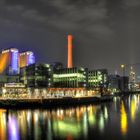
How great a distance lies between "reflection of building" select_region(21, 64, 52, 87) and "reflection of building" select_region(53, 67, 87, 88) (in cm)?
485

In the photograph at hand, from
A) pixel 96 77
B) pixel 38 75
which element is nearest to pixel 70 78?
pixel 38 75

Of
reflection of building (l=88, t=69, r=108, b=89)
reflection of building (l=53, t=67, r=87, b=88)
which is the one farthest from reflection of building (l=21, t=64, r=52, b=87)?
reflection of building (l=88, t=69, r=108, b=89)

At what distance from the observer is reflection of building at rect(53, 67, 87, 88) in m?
155

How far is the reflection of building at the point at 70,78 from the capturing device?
509ft

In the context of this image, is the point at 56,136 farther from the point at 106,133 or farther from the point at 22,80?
the point at 22,80

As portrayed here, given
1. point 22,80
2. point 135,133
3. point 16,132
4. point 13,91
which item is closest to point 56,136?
point 16,132

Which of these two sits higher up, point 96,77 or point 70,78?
point 96,77

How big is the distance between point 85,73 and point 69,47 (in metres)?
20.9

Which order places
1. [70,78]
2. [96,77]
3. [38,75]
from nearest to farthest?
[38,75], [70,78], [96,77]

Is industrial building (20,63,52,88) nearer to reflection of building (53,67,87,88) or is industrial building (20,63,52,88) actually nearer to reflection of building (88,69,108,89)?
reflection of building (53,67,87,88)

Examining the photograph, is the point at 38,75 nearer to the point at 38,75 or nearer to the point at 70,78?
the point at 38,75

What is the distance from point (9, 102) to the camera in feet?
236

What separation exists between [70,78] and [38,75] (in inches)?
662

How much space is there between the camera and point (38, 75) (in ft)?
511
